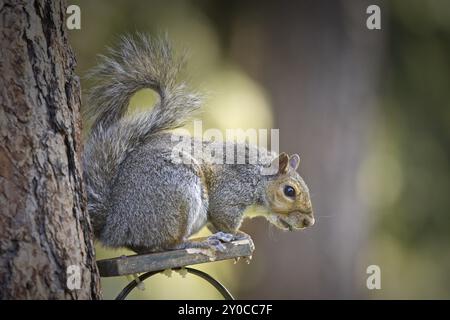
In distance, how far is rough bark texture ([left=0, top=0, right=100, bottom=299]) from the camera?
2037 mm

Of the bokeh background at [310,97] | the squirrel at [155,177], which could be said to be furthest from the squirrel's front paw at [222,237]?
the bokeh background at [310,97]

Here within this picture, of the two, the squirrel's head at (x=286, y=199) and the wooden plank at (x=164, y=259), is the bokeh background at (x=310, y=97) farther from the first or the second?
the wooden plank at (x=164, y=259)

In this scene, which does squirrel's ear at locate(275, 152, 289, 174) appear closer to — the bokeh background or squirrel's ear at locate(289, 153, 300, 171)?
squirrel's ear at locate(289, 153, 300, 171)

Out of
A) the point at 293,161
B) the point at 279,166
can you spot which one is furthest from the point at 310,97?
the point at 279,166

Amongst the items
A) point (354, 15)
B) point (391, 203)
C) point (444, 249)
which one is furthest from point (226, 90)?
point (444, 249)

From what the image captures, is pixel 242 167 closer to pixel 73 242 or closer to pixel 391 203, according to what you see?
pixel 73 242

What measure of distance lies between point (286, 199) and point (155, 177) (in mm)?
615

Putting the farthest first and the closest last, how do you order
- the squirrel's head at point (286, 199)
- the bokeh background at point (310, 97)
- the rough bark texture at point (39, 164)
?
the bokeh background at point (310, 97) → the squirrel's head at point (286, 199) → the rough bark texture at point (39, 164)

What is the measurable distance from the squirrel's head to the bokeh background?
5.91ft

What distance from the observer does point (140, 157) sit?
259 centimetres

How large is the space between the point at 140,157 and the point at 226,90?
10.3ft

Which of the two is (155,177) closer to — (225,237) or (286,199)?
(225,237)

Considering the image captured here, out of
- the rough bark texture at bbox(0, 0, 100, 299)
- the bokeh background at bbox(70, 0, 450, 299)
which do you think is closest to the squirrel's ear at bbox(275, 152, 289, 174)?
the rough bark texture at bbox(0, 0, 100, 299)

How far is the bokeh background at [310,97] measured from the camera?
201 inches
